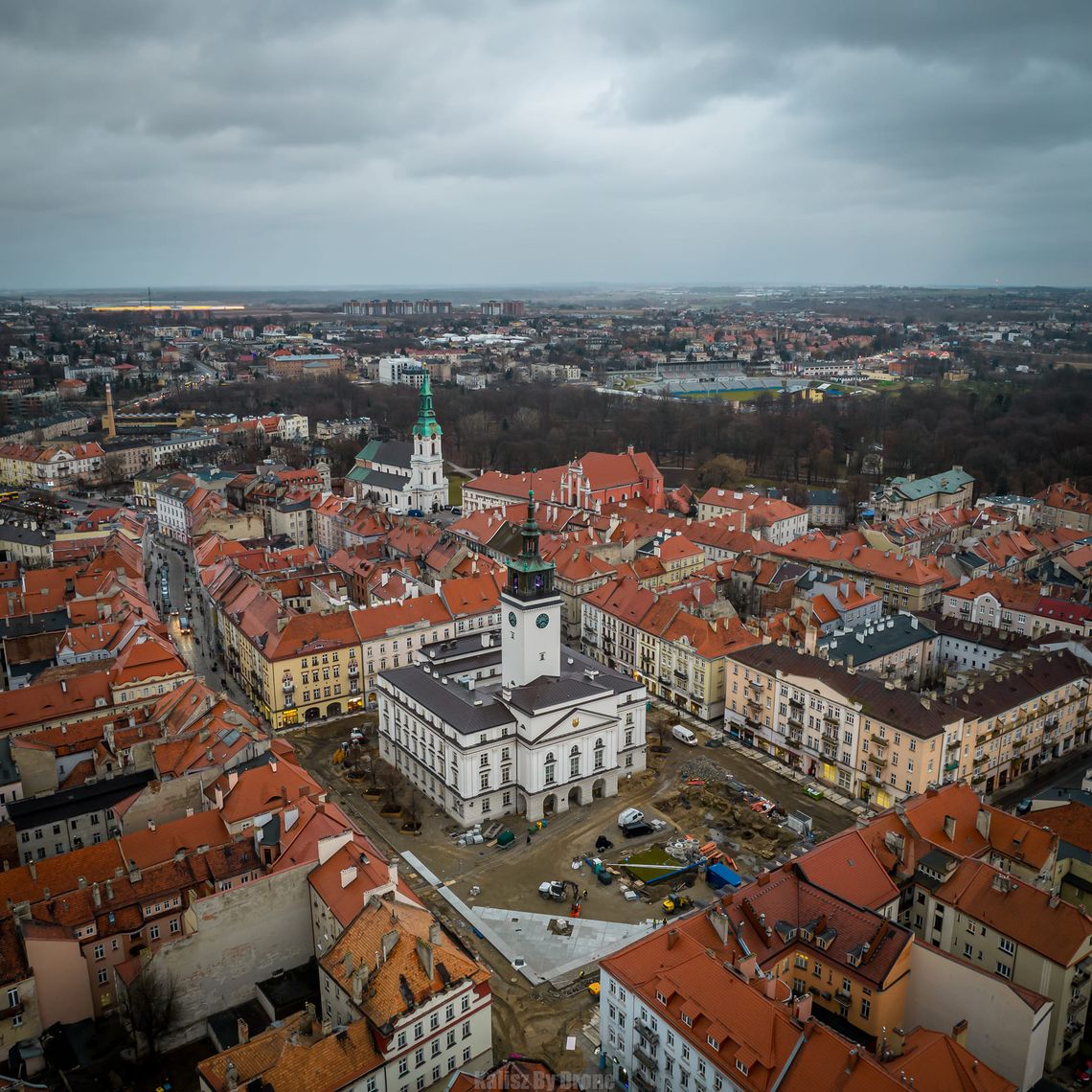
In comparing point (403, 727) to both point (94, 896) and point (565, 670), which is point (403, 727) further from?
point (94, 896)

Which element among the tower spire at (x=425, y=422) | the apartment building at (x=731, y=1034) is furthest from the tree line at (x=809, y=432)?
the apartment building at (x=731, y=1034)

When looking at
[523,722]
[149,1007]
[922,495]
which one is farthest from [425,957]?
[922,495]

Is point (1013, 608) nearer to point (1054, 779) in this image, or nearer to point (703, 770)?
point (1054, 779)

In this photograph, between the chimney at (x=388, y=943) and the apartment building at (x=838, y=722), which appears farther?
the apartment building at (x=838, y=722)

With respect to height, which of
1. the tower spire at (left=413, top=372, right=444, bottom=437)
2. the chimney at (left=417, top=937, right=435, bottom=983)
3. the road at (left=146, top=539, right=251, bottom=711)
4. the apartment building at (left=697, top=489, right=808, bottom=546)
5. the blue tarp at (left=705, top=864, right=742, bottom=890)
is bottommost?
the blue tarp at (left=705, top=864, right=742, bottom=890)

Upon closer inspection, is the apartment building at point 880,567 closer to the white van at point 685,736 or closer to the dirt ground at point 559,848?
the white van at point 685,736

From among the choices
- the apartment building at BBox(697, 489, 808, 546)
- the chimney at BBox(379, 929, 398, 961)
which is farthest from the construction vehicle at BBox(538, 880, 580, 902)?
the apartment building at BBox(697, 489, 808, 546)

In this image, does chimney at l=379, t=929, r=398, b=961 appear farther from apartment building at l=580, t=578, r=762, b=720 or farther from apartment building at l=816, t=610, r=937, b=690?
apartment building at l=816, t=610, r=937, b=690
